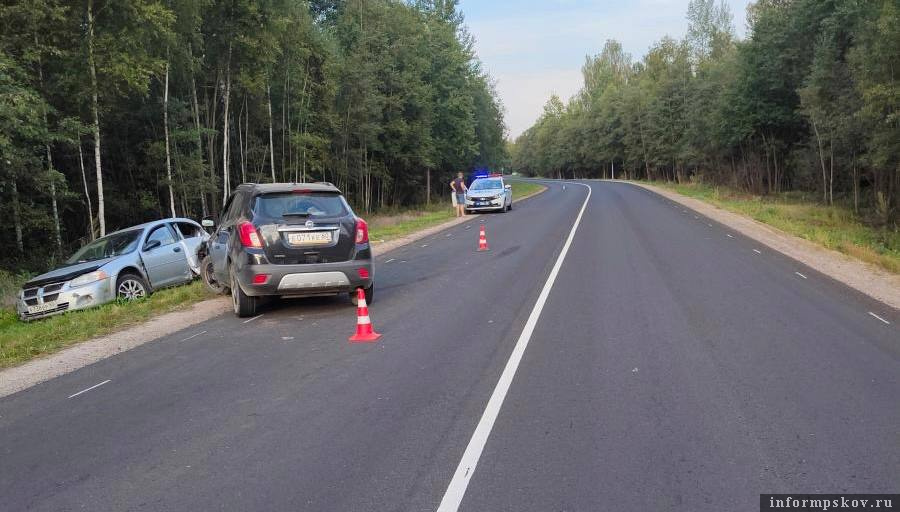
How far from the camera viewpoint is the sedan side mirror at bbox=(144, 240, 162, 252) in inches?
495

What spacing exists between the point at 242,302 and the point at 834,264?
444 inches

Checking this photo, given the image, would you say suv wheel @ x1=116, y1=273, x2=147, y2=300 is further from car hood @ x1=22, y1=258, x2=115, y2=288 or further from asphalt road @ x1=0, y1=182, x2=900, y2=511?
asphalt road @ x1=0, y1=182, x2=900, y2=511

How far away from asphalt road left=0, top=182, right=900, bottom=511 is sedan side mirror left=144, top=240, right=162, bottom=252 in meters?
4.59

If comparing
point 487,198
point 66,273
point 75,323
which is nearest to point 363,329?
point 75,323

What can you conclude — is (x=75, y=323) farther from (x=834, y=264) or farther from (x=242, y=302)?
(x=834, y=264)

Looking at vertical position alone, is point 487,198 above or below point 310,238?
above

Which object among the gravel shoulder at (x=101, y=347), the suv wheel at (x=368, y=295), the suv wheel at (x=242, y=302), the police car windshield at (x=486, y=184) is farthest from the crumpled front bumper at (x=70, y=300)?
the police car windshield at (x=486, y=184)

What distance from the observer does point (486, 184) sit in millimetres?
32500

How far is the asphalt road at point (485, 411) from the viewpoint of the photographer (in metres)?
3.81

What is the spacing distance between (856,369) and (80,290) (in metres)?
11.2

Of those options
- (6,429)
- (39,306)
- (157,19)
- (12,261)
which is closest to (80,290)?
(39,306)

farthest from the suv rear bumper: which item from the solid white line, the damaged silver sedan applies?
the damaged silver sedan

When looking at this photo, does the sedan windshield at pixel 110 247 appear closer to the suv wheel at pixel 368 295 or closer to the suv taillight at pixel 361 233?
the suv wheel at pixel 368 295

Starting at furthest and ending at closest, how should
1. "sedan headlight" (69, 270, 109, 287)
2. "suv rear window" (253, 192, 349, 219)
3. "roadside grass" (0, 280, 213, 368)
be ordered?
1. "sedan headlight" (69, 270, 109, 287)
2. "suv rear window" (253, 192, 349, 219)
3. "roadside grass" (0, 280, 213, 368)
